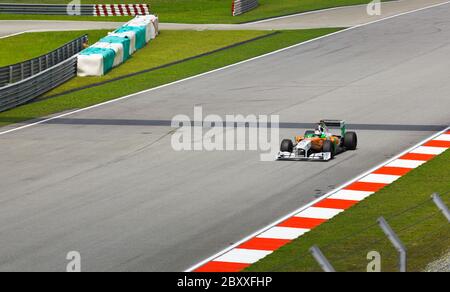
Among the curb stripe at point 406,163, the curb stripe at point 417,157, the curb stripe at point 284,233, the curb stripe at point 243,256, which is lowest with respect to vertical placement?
the curb stripe at point 406,163

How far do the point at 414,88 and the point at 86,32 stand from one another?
2316 cm

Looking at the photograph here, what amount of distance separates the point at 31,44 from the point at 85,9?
1293 cm

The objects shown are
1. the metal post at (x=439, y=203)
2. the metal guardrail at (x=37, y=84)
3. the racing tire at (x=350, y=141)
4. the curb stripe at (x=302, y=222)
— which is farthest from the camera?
the metal guardrail at (x=37, y=84)

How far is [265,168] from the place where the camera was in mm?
25219

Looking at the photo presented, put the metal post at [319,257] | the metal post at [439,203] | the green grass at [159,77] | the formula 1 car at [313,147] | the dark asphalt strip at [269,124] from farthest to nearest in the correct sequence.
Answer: the green grass at [159,77], the dark asphalt strip at [269,124], the formula 1 car at [313,147], the metal post at [439,203], the metal post at [319,257]

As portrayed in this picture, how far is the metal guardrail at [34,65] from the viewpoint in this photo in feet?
Result: 127

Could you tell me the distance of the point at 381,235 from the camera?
61.1ft

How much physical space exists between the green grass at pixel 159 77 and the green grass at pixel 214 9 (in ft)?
24.7

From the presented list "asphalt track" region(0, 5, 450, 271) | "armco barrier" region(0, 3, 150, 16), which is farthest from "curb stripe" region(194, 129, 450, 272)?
"armco barrier" region(0, 3, 150, 16)

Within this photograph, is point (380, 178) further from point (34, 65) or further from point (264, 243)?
point (34, 65)

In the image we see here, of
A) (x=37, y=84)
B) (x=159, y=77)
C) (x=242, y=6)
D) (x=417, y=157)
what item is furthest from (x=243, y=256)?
(x=242, y=6)

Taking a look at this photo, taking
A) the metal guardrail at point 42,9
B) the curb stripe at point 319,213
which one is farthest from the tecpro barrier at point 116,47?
the curb stripe at point 319,213

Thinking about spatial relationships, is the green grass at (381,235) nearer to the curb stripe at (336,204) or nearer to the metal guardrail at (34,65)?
the curb stripe at (336,204)

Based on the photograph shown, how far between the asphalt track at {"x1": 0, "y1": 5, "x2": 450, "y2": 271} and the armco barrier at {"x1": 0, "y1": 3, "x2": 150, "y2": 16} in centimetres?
2152
